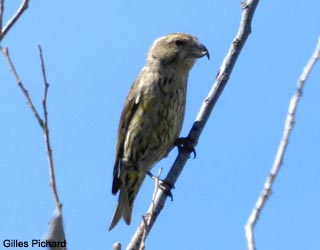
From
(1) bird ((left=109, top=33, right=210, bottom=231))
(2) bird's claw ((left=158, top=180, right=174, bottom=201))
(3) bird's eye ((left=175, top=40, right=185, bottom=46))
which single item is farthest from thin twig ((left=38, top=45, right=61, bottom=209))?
(3) bird's eye ((left=175, top=40, right=185, bottom=46))

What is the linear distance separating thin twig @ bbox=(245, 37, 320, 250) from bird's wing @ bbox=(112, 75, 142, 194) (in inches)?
160

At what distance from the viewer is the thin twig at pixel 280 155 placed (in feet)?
9.77

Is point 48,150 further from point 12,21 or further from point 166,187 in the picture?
point 166,187

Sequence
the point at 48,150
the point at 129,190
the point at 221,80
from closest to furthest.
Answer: the point at 48,150
the point at 221,80
the point at 129,190

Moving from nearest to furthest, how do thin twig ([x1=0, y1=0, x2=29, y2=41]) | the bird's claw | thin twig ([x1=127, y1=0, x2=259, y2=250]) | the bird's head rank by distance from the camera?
thin twig ([x1=0, y1=0, x2=29, y2=41]), the bird's claw, thin twig ([x1=127, y1=0, x2=259, y2=250]), the bird's head

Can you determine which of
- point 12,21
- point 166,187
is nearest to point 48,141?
point 12,21

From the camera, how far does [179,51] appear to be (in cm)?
730

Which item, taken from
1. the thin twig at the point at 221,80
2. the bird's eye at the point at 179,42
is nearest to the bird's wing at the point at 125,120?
the bird's eye at the point at 179,42

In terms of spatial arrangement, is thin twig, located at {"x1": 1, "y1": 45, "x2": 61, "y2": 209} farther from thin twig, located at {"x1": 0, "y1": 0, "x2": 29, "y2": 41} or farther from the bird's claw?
the bird's claw

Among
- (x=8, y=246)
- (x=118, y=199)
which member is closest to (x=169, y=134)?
(x=118, y=199)

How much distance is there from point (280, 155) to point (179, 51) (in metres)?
4.33

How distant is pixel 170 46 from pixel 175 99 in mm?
665

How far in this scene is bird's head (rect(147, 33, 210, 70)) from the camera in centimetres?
723

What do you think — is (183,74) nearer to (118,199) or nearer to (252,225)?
(118,199)
